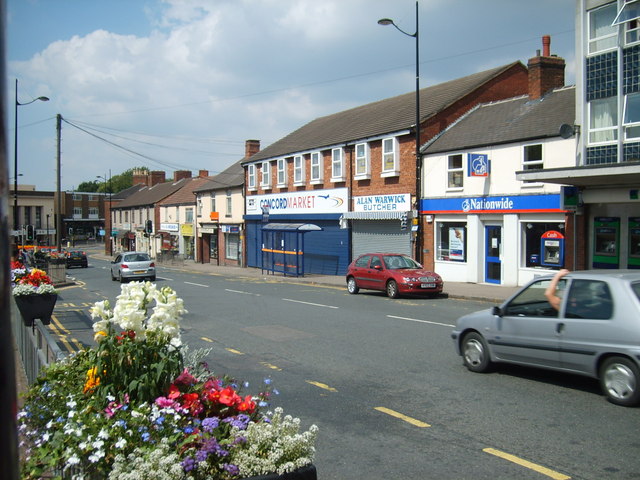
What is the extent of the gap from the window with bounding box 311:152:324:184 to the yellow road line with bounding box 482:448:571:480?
2944 centimetres

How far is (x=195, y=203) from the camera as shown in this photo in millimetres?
53688

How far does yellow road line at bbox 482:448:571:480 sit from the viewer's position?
4996mm

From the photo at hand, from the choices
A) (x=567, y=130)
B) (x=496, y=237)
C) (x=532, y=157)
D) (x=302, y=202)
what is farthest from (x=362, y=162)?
(x=567, y=130)

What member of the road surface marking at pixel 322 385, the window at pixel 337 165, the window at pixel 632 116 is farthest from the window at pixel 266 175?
the road surface marking at pixel 322 385

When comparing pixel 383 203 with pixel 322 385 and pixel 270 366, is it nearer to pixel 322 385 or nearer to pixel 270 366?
pixel 270 366

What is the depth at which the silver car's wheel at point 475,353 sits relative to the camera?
8.86 meters

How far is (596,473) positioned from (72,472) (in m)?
4.18

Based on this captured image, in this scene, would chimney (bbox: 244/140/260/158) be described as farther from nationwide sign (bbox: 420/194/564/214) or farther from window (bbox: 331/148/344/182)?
nationwide sign (bbox: 420/194/564/214)

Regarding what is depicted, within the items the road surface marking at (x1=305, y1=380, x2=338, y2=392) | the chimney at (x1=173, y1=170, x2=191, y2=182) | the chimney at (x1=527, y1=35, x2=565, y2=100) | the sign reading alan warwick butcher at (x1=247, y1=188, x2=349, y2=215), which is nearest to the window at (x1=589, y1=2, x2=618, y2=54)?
the chimney at (x1=527, y1=35, x2=565, y2=100)

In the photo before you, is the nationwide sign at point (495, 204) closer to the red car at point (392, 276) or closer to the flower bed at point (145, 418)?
the red car at point (392, 276)

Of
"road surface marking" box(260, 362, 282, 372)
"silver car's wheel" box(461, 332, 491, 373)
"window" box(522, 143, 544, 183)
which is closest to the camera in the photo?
"silver car's wheel" box(461, 332, 491, 373)

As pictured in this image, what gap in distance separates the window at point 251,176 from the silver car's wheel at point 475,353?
34520mm

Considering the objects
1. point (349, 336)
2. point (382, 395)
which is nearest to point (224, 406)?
point (382, 395)

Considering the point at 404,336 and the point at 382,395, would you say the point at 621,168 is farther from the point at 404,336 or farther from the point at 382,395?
the point at 382,395
